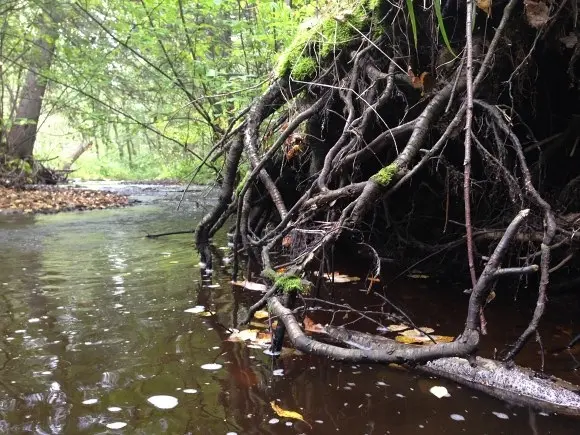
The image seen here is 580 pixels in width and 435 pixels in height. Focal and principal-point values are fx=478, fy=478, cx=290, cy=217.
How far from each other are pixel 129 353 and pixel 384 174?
1751 mm

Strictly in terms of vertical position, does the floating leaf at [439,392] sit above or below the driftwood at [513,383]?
below

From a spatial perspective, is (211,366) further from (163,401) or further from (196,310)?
(196,310)

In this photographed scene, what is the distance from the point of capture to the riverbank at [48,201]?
10469 mm

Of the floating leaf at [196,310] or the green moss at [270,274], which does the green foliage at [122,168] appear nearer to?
the floating leaf at [196,310]

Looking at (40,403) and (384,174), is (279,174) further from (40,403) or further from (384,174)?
(40,403)

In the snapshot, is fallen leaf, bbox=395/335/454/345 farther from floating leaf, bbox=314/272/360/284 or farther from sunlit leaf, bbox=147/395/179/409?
floating leaf, bbox=314/272/360/284

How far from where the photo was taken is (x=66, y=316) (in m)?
3.33

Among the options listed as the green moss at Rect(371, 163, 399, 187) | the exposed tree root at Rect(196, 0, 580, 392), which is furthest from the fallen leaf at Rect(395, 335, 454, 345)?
the green moss at Rect(371, 163, 399, 187)

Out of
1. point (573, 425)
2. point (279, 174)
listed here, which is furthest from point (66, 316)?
point (573, 425)

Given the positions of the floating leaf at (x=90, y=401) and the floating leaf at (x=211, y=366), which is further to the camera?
the floating leaf at (x=211, y=366)

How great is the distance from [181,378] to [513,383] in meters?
1.57

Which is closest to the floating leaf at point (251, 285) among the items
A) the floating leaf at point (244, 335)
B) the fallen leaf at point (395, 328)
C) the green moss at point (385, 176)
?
the floating leaf at point (244, 335)

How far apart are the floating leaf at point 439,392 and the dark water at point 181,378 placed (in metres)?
0.04

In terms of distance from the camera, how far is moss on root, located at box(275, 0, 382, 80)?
12.4 ft
